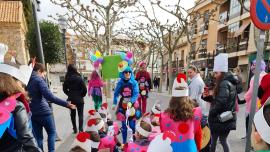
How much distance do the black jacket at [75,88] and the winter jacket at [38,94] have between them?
2178mm

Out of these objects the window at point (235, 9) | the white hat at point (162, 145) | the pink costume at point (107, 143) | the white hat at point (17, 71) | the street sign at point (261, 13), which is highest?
the window at point (235, 9)

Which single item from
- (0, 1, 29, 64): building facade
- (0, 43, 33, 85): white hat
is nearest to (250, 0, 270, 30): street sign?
(0, 43, 33, 85): white hat

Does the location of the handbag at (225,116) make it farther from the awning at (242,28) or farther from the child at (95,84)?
the awning at (242,28)

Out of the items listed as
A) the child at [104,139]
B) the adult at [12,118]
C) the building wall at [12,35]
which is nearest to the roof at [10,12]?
the building wall at [12,35]

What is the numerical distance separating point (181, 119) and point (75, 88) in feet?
13.7

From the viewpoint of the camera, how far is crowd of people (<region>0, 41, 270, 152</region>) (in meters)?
2.37

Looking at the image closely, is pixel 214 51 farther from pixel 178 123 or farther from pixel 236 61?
pixel 178 123

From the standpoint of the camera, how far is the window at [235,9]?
31.3 m

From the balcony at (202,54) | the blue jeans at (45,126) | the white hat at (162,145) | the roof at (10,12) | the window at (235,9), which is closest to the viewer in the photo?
the white hat at (162,145)

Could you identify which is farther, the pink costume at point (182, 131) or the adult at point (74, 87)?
the adult at point (74, 87)

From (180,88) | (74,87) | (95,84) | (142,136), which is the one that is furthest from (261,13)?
(95,84)

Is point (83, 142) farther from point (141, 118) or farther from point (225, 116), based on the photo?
point (225, 116)

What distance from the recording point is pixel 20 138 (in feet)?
7.84

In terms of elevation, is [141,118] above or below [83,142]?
below
